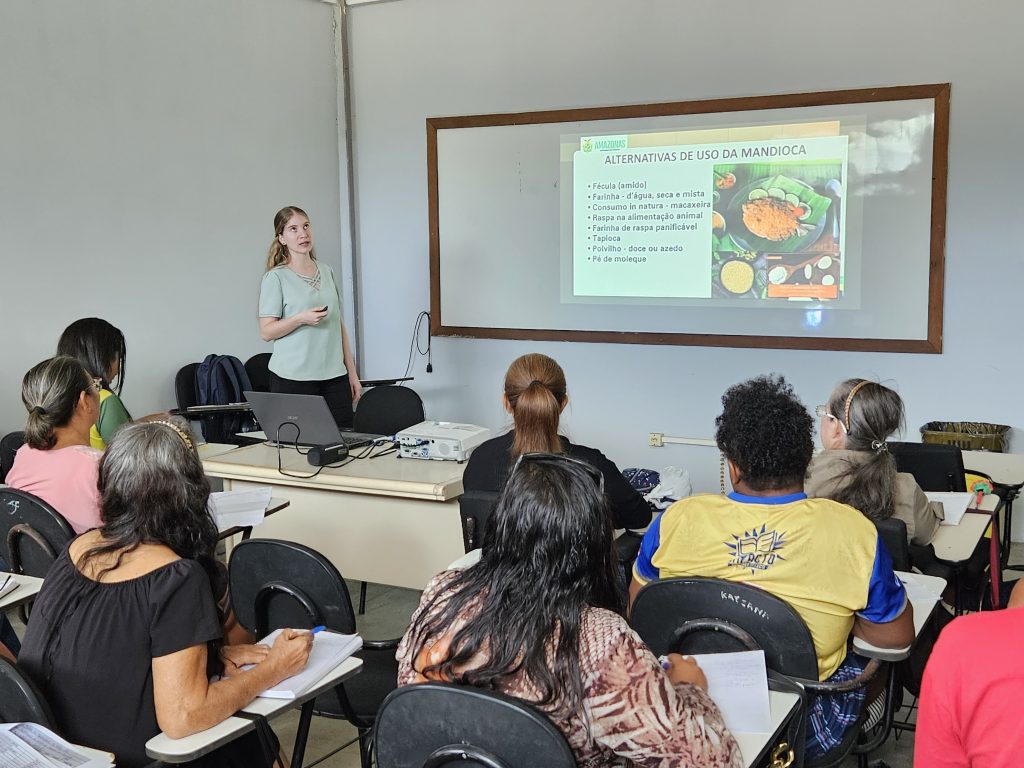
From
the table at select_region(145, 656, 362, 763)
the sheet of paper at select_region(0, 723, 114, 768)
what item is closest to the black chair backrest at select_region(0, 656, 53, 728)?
the sheet of paper at select_region(0, 723, 114, 768)

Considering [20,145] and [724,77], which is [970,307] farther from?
[20,145]

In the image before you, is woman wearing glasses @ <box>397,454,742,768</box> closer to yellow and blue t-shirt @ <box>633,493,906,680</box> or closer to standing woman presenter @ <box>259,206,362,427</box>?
yellow and blue t-shirt @ <box>633,493,906,680</box>

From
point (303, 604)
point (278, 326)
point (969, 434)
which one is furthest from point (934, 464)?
point (278, 326)

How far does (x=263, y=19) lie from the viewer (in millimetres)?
5641

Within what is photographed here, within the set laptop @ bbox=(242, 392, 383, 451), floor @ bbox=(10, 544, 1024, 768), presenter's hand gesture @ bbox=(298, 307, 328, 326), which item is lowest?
floor @ bbox=(10, 544, 1024, 768)

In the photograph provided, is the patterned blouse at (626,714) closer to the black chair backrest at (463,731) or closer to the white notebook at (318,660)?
the black chair backrest at (463,731)

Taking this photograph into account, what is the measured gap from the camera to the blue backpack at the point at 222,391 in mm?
4980

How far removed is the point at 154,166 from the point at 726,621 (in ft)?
14.0

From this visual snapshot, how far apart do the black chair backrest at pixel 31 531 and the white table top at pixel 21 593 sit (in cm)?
18

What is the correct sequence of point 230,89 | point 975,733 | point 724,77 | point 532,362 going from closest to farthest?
1. point 975,733
2. point 532,362
3. point 724,77
4. point 230,89

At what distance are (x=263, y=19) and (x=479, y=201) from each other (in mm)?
1625

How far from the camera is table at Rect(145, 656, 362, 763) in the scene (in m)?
1.56

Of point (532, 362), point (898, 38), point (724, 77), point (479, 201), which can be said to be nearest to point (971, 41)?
point (898, 38)

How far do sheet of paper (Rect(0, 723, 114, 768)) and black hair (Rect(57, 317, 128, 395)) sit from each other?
1.93 metres
